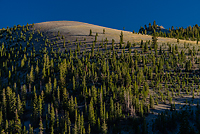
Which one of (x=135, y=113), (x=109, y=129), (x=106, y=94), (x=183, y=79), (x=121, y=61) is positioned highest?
(x=121, y=61)

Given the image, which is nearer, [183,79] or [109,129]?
[109,129]

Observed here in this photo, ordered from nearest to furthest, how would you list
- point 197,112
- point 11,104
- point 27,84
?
point 197,112
point 11,104
point 27,84

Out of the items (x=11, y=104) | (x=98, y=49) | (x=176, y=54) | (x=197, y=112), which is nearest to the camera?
(x=197, y=112)

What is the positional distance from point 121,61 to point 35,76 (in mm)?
43146

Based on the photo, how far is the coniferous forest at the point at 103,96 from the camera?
5128cm

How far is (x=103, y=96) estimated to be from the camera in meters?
63.3

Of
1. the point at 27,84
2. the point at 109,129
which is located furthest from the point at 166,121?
the point at 27,84

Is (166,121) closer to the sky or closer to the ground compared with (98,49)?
closer to the ground

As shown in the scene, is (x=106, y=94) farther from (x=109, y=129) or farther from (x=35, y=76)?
(x=35, y=76)

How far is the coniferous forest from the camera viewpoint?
51281mm

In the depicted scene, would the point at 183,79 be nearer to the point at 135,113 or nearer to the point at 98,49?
the point at 135,113

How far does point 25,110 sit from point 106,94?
102 feet

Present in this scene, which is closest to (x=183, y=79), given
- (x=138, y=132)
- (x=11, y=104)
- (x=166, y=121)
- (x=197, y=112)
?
(x=197, y=112)

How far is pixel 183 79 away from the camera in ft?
231
